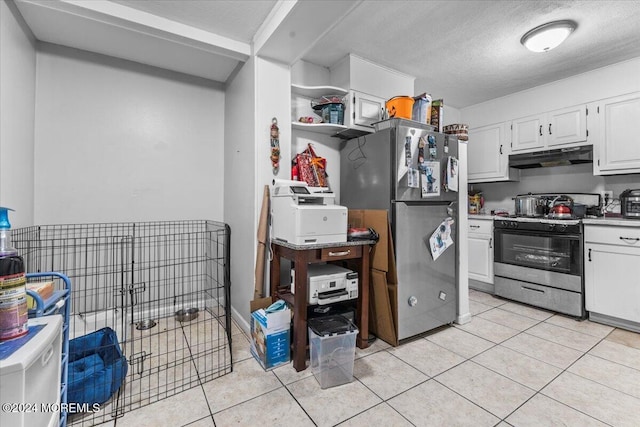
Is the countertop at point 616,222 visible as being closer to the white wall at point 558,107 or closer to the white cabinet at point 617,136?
the white cabinet at point 617,136

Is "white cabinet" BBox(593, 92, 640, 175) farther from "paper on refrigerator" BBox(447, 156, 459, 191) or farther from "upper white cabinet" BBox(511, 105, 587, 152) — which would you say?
Result: "paper on refrigerator" BBox(447, 156, 459, 191)

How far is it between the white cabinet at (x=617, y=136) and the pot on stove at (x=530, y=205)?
573 millimetres

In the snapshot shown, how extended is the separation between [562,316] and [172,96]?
4.43 m

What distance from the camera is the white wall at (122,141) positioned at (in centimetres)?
232

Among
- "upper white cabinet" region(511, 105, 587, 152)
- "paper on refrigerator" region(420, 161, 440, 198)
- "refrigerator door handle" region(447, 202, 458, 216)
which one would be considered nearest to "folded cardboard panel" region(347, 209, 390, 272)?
"paper on refrigerator" region(420, 161, 440, 198)

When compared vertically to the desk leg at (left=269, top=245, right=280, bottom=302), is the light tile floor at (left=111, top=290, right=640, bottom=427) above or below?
below

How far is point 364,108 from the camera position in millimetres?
2736

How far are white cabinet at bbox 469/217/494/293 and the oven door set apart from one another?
0.37ft

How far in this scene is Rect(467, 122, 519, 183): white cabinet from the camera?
12.2 feet

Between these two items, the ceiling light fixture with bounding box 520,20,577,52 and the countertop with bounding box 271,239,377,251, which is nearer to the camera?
the countertop with bounding box 271,239,377,251

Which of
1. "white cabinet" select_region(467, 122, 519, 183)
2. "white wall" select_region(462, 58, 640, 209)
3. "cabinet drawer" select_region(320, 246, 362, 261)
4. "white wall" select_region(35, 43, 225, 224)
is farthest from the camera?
"white cabinet" select_region(467, 122, 519, 183)

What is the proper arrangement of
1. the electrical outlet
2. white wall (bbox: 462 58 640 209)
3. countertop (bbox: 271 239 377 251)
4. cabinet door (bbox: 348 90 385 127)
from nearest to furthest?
1. countertop (bbox: 271 239 377 251)
2. cabinet door (bbox: 348 90 385 127)
3. white wall (bbox: 462 58 640 209)
4. the electrical outlet

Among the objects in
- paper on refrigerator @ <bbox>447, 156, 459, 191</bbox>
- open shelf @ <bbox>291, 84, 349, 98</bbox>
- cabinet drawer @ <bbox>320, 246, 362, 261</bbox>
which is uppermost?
open shelf @ <bbox>291, 84, 349, 98</bbox>

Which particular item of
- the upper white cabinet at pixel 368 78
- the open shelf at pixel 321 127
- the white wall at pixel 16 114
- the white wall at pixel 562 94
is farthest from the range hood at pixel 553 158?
the white wall at pixel 16 114
